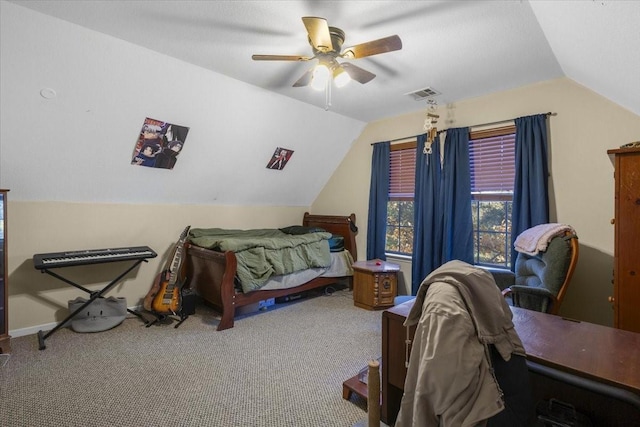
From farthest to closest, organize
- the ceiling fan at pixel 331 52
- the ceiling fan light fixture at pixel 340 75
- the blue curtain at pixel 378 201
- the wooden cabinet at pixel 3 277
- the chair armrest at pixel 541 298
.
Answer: the blue curtain at pixel 378 201, the wooden cabinet at pixel 3 277, the ceiling fan light fixture at pixel 340 75, the chair armrest at pixel 541 298, the ceiling fan at pixel 331 52

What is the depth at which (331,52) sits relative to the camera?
Result: 82.5 inches

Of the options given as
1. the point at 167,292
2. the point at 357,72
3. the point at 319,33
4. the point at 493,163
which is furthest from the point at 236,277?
the point at 493,163

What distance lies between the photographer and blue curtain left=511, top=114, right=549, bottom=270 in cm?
286

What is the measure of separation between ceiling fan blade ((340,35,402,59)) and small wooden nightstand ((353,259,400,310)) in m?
2.30

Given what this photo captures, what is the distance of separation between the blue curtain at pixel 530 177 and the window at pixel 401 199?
1209 millimetres

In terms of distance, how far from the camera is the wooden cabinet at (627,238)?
64.5 inches

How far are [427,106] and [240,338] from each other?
3.28 metres

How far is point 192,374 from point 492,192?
10.9 feet

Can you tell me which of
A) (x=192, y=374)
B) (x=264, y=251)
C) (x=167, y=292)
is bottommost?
(x=192, y=374)

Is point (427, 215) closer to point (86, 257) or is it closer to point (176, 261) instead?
point (176, 261)

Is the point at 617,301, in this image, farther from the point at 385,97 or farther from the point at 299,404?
the point at 385,97

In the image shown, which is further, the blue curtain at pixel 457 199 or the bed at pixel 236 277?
the blue curtain at pixel 457 199

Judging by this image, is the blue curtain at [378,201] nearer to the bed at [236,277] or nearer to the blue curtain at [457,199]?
the bed at [236,277]

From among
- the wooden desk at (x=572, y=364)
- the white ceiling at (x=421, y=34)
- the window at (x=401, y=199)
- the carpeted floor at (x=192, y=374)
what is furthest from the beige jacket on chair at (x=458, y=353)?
the window at (x=401, y=199)
